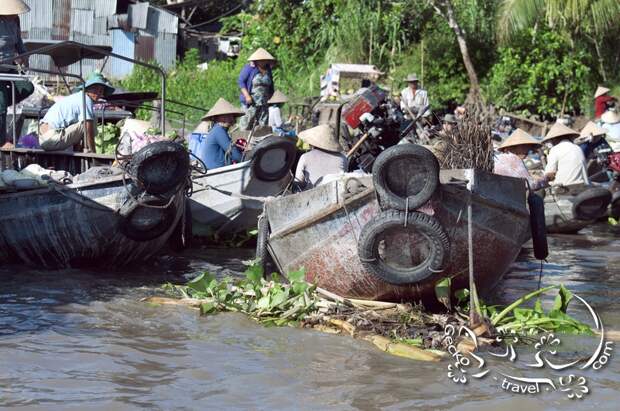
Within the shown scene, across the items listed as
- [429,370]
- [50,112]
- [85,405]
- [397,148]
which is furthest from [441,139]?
[50,112]

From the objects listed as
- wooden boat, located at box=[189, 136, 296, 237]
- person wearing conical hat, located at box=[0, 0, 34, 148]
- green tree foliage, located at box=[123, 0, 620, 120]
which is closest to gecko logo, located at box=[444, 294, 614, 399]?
wooden boat, located at box=[189, 136, 296, 237]

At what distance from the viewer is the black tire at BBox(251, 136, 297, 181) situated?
9.76 m

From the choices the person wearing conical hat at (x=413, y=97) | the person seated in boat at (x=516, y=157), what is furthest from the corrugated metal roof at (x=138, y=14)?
the person seated in boat at (x=516, y=157)

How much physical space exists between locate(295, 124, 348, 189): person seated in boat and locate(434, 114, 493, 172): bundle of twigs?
154cm

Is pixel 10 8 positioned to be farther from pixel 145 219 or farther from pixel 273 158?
pixel 273 158

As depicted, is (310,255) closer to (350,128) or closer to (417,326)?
(417,326)

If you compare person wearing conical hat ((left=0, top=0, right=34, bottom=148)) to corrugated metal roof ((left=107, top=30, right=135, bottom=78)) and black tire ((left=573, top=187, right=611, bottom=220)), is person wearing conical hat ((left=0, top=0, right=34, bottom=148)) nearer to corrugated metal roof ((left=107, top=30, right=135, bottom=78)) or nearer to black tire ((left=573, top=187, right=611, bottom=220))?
black tire ((left=573, top=187, right=611, bottom=220))

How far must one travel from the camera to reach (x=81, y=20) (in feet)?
83.4

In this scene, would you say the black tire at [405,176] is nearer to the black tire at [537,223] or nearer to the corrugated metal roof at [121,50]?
the black tire at [537,223]

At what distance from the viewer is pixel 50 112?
9.91m

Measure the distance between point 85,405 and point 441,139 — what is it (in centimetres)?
335

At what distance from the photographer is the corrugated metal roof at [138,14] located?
26.0m

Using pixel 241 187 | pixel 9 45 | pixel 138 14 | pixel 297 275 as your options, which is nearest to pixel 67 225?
pixel 241 187

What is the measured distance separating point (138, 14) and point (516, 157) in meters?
18.4
